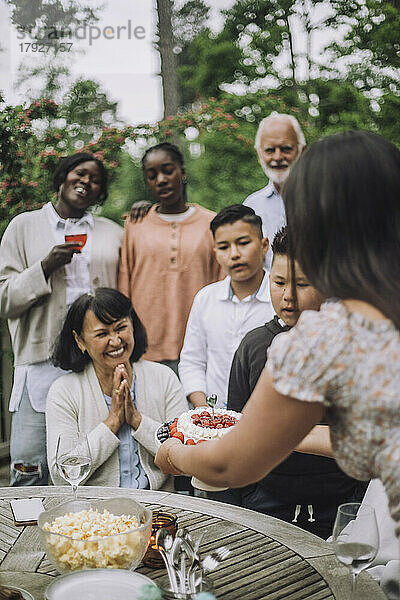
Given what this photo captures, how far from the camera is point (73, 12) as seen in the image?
4.59 m

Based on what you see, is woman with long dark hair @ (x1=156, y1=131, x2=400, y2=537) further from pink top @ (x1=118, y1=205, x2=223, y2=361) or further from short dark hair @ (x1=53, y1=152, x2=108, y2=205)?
short dark hair @ (x1=53, y1=152, x2=108, y2=205)

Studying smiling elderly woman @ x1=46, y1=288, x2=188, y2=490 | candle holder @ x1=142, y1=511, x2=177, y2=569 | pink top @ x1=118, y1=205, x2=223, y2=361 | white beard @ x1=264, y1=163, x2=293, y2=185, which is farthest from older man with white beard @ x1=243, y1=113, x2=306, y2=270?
candle holder @ x1=142, y1=511, x2=177, y2=569

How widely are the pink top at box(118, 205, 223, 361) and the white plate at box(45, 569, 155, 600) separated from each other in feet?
6.70

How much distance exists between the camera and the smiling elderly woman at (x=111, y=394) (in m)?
2.39

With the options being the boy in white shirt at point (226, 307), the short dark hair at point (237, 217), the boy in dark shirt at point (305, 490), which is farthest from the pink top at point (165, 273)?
the boy in dark shirt at point (305, 490)

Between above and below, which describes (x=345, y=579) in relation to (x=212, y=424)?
below

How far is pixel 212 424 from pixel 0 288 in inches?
62.3

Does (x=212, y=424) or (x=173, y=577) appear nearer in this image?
(x=173, y=577)

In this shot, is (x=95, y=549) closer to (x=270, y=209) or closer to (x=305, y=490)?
(x=305, y=490)

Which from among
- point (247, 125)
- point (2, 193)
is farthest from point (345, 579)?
point (247, 125)

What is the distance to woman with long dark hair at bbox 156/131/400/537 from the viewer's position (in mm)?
1021

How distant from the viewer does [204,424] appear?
2.00 m

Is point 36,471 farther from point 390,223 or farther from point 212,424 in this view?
point 390,223

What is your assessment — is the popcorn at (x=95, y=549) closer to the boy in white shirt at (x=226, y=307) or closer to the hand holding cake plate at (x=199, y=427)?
the hand holding cake plate at (x=199, y=427)
